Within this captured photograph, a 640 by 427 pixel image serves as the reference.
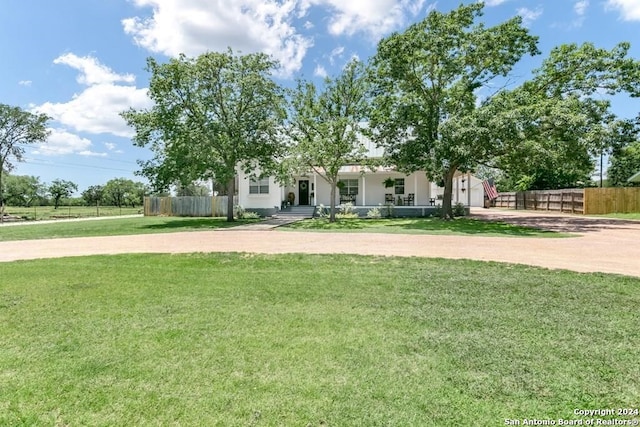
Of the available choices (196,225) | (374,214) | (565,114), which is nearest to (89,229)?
(196,225)

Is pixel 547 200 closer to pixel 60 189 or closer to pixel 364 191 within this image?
pixel 364 191

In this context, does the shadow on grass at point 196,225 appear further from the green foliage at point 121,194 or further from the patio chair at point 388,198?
the green foliage at point 121,194

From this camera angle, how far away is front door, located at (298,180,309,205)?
28016 millimetres

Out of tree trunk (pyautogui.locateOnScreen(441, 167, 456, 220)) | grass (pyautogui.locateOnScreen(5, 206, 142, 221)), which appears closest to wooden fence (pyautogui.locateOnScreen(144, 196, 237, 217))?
grass (pyautogui.locateOnScreen(5, 206, 142, 221))

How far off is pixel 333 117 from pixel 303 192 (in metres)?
7.27

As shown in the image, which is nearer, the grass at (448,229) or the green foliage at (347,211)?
the grass at (448,229)

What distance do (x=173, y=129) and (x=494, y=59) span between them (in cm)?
1720

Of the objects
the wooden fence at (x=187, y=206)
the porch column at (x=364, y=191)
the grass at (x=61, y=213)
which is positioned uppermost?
the porch column at (x=364, y=191)

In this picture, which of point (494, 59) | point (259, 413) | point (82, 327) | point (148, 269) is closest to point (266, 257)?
point (148, 269)

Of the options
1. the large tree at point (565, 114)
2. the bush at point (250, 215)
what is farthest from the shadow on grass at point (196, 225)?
the large tree at point (565, 114)

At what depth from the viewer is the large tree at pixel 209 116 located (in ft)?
Answer: 66.4

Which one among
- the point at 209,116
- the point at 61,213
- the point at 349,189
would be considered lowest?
the point at 61,213

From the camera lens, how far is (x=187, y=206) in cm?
2959

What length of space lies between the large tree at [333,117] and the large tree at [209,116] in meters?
1.77
